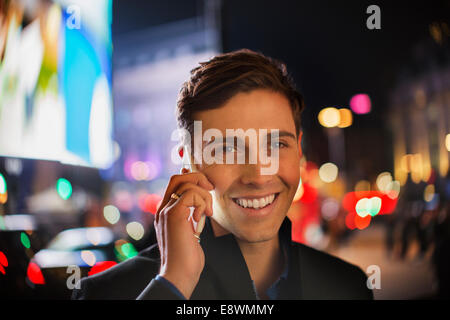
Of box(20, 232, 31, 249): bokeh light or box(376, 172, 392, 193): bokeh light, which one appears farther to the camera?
box(376, 172, 392, 193): bokeh light

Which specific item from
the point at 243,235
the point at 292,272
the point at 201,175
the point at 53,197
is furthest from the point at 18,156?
the point at 292,272

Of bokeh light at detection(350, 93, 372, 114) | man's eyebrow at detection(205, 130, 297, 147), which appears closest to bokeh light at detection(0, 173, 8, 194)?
man's eyebrow at detection(205, 130, 297, 147)

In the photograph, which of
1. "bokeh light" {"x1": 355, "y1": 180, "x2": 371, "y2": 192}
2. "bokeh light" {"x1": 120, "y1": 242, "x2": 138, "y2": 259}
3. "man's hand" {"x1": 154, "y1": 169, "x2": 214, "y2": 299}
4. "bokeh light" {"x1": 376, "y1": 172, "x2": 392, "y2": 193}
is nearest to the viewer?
"man's hand" {"x1": 154, "y1": 169, "x2": 214, "y2": 299}

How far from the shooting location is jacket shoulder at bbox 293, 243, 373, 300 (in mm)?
1424

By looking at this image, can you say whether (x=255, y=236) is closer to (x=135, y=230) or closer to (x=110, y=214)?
(x=135, y=230)

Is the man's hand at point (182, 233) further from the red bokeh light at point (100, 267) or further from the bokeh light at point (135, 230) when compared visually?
the bokeh light at point (135, 230)

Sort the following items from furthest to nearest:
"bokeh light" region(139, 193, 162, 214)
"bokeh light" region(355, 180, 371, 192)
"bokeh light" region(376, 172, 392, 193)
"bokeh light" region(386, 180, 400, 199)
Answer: "bokeh light" region(355, 180, 371, 192) < "bokeh light" region(376, 172, 392, 193) < "bokeh light" region(386, 180, 400, 199) < "bokeh light" region(139, 193, 162, 214)

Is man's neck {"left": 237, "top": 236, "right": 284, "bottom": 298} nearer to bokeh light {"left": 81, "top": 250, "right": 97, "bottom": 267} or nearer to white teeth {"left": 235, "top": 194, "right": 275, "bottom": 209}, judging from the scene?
white teeth {"left": 235, "top": 194, "right": 275, "bottom": 209}

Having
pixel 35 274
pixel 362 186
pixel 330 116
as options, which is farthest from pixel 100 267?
pixel 362 186

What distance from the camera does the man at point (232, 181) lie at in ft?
4.11

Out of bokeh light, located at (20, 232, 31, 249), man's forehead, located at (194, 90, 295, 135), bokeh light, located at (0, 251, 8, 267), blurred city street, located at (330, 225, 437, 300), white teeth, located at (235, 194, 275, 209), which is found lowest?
blurred city street, located at (330, 225, 437, 300)

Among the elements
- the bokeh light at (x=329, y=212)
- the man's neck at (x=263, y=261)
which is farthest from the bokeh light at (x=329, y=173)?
the man's neck at (x=263, y=261)

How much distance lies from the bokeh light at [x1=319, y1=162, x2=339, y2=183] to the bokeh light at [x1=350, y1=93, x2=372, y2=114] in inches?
477
